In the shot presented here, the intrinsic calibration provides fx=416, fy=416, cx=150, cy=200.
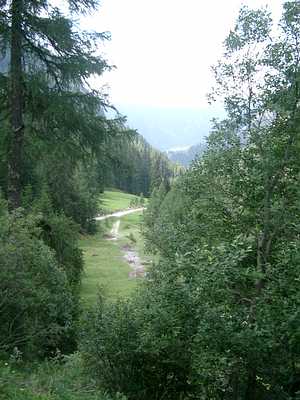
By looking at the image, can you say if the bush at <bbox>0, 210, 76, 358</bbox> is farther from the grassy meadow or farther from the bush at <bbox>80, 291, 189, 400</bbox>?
the grassy meadow

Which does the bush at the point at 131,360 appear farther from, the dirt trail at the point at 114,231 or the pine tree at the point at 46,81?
the dirt trail at the point at 114,231

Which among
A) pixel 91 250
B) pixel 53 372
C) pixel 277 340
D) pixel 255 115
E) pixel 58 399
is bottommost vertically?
pixel 91 250

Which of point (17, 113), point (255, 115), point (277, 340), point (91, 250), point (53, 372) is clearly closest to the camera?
point (277, 340)

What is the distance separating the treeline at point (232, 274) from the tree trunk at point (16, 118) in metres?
4.30

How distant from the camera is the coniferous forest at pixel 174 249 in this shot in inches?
303

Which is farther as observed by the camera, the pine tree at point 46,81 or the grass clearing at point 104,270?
the grass clearing at point 104,270

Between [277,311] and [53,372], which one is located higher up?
[277,311]

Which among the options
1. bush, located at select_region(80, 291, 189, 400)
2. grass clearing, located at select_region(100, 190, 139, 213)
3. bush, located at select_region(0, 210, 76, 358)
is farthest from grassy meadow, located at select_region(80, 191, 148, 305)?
grass clearing, located at select_region(100, 190, 139, 213)

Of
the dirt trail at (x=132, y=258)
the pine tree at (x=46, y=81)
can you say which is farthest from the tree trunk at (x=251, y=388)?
the dirt trail at (x=132, y=258)

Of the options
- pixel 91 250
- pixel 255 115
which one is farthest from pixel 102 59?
pixel 91 250

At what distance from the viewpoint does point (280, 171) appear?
9.35 metres

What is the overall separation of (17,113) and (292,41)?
7.51m

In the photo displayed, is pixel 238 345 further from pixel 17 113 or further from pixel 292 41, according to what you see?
pixel 17 113

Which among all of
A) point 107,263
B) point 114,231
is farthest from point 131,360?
point 114,231
